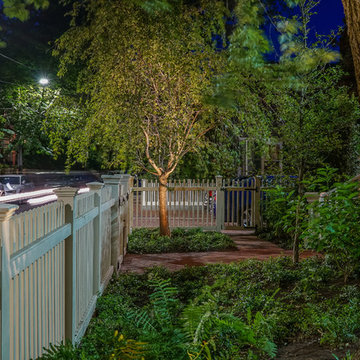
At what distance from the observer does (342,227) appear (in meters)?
4.98

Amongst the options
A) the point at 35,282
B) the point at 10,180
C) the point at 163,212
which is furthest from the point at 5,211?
the point at 10,180

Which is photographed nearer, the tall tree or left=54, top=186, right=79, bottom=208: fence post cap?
left=54, top=186, right=79, bottom=208: fence post cap

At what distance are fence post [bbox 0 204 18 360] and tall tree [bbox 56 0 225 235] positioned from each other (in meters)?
6.96

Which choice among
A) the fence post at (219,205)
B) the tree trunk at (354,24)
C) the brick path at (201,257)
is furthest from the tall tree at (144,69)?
the tree trunk at (354,24)

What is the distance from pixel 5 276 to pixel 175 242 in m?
8.06

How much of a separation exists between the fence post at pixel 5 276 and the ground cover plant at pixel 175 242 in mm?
7404

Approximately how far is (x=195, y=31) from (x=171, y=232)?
17.3ft

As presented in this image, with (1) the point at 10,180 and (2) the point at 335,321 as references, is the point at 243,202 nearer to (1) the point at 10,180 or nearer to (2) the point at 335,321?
(2) the point at 335,321

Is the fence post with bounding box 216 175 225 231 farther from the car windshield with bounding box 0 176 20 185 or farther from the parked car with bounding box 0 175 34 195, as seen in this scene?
the car windshield with bounding box 0 176 20 185

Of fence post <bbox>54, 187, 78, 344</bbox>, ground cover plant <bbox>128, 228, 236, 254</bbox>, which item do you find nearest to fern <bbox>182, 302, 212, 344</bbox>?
fence post <bbox>54, 187, 78, 344</bbox>

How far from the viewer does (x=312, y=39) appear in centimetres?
734

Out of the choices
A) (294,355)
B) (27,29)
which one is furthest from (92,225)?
(27,29)

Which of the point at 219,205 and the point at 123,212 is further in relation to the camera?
the point at 219,205

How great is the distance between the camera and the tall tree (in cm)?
876
